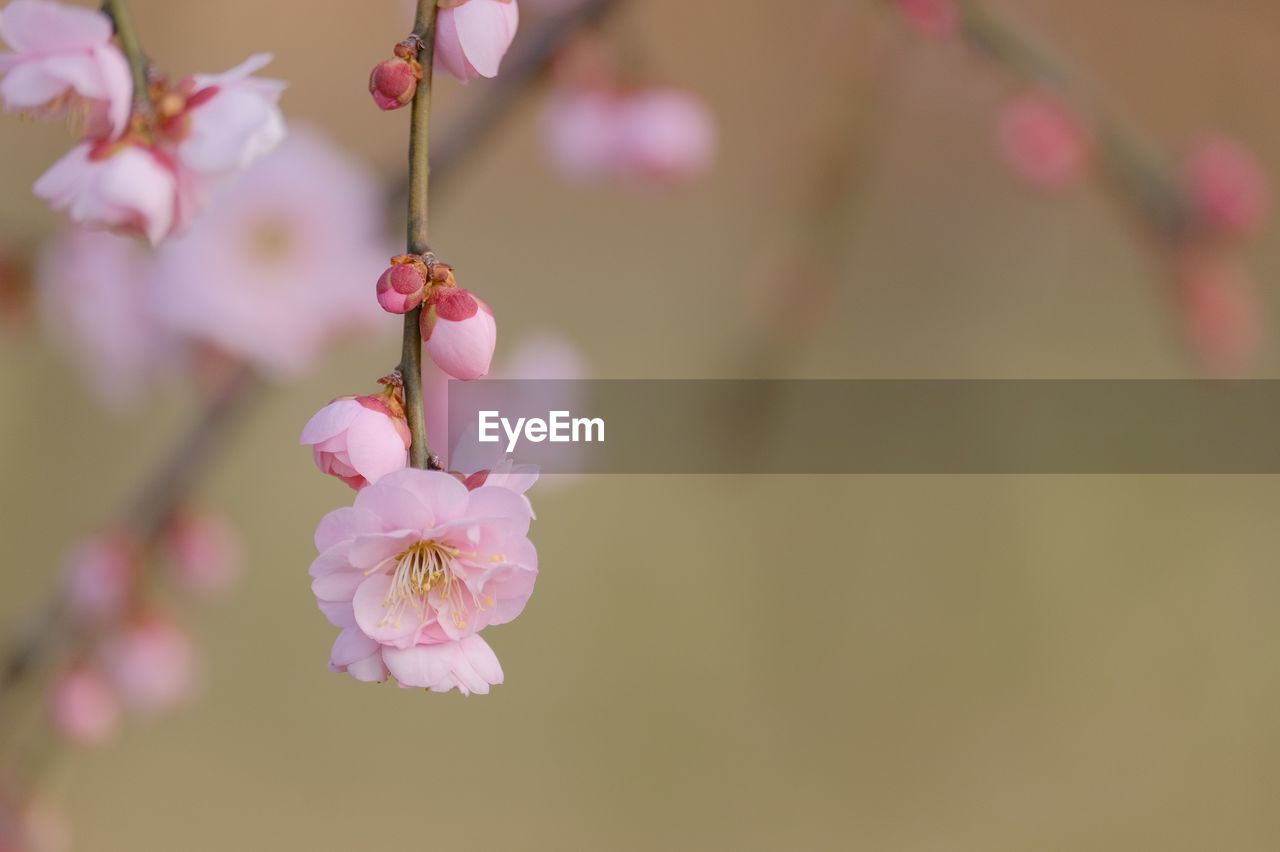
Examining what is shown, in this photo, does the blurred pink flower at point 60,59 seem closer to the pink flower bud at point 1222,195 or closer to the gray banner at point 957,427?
the pink flower bud at point 1222,195

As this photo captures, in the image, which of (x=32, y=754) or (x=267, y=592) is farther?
(x=267, y=592)

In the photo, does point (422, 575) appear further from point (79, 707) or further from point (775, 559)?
point (775, 559)

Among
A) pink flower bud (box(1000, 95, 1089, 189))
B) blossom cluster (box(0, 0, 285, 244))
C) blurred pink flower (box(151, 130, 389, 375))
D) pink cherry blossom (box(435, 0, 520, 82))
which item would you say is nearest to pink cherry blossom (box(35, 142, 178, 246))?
blossom cluster (box(0, 0, 285, 244))

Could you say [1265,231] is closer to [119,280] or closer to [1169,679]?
[1169,679]

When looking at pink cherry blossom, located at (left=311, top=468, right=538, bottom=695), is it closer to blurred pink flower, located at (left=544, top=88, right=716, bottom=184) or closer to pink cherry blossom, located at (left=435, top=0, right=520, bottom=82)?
pink cherry blossom, located at (left=435, top=0, right=520, bottom=82)

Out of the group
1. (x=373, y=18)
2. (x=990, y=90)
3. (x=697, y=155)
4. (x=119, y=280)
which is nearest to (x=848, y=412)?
(x=990, y=90)
